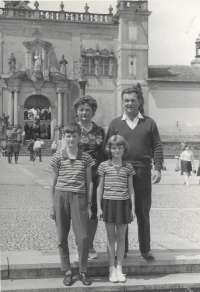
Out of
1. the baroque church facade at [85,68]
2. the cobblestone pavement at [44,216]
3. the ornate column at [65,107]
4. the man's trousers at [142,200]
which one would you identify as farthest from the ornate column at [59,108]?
the man's trousers at [142,200]

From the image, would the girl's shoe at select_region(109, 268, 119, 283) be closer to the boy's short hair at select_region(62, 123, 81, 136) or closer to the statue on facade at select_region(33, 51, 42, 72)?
the boy's short hair at select_region(62, 123, 81, 136)

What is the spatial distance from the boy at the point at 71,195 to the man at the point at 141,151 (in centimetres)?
69

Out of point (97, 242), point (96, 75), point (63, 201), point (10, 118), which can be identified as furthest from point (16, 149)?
point (63, 201)

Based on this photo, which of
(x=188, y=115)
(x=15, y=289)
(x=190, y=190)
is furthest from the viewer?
(x=188, y=115)

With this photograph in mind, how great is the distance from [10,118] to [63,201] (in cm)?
3908

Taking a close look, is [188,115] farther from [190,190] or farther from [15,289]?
[15,289]

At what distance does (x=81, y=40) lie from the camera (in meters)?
45.7

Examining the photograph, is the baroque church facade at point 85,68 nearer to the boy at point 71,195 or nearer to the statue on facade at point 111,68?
the statue on facade at point 111,68

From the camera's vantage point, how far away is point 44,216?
993cm

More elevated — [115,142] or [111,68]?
[111,68]

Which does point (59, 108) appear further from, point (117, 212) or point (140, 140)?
point (117, 212)

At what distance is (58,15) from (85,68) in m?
5.42

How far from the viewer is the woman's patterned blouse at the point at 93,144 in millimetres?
5909

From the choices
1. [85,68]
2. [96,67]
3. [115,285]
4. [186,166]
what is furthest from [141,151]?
[96,67]
